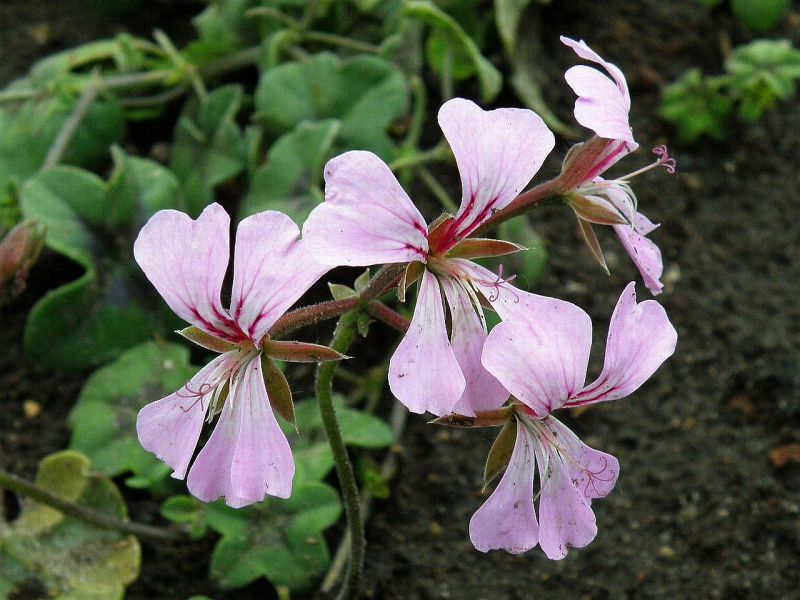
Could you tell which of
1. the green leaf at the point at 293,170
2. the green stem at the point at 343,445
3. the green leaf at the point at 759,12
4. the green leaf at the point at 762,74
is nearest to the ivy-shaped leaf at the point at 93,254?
the green leaf at the point at 293,170

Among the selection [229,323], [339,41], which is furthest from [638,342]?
[339,41]

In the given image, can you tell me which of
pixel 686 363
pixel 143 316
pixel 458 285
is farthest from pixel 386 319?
pixel 686 363

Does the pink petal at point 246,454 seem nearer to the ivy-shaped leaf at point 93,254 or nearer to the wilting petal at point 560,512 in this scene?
the wilting petal at point 560,512

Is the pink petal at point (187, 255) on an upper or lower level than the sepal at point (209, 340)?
upper

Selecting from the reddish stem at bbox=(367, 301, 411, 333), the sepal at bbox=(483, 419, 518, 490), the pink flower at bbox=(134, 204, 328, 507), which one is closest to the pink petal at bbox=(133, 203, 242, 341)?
the pink flower at bbox=(134, 204, 328, 507)

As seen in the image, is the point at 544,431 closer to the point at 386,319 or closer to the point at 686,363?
the point at 386,319

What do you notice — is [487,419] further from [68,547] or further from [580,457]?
[68,547]

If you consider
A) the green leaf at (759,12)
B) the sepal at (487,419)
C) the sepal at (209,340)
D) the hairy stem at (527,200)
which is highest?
the hairy stem at (527,200)
